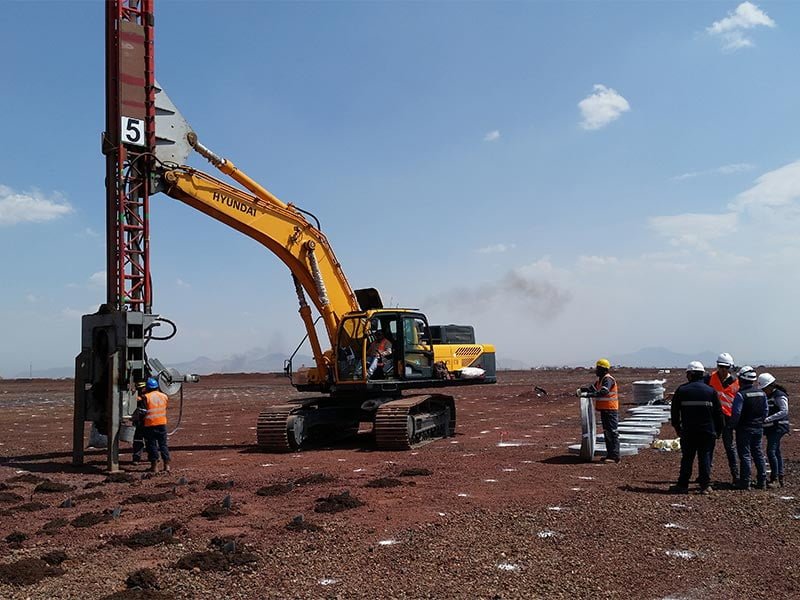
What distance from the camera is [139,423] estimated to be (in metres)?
12.3

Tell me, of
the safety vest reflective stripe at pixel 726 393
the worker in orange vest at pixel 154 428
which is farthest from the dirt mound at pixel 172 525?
the safety vest reflective stripe at pixel 726 393

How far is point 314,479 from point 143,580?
4.74 metres

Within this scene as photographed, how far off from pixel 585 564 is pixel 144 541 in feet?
14.0

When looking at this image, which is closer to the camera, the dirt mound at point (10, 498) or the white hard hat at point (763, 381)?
the dirt mound at point (10, 498)

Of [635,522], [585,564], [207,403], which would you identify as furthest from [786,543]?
[207,403]

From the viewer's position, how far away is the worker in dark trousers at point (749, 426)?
33.1 ft

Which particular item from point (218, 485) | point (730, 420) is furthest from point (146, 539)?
point (730, 420)

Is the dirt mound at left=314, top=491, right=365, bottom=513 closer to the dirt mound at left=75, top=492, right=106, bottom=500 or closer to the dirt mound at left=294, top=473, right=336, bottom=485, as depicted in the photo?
the dirt mound at left=294, top=473, right=336, bottom=485

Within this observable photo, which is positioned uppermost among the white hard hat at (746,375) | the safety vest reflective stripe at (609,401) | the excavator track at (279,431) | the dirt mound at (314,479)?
the white hard hat at (746,375)

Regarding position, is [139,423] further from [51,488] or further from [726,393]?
[726,393]

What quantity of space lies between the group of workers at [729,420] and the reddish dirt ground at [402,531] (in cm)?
38

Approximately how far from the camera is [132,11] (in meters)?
13.6

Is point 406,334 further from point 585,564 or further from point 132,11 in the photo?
point 585,564

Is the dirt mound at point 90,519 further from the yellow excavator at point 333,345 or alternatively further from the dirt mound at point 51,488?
the yellow excavator at point 333,345
